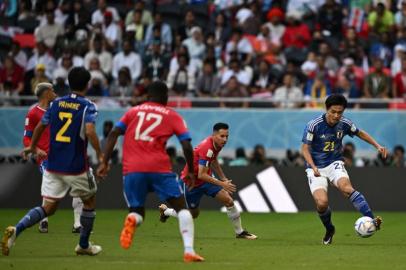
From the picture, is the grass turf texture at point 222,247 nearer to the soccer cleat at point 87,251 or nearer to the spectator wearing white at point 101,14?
the soccer cleat at point 87,251

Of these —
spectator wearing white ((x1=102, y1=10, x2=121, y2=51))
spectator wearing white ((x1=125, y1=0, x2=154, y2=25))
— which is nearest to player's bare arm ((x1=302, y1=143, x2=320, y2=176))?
spectator wearing white ((x1=102, y1=10, x2=121, y2=51))

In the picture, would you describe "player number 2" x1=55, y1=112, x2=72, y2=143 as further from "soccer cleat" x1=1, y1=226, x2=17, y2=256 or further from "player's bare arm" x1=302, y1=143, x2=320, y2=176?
"player's bare arm" x1=302, y1=143, x2=320, y2=176

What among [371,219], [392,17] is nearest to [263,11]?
[392,17]

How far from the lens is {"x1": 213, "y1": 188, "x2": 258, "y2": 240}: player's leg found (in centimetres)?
1795

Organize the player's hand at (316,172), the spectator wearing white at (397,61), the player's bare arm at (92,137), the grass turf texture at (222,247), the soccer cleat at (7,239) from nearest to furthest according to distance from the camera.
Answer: the grass turf texture at (222,247) → the player's bare arm at (92,137) → the soccer cleat at (7,239) → the player's hand at (316,172) → the spectator wearing white at (397,61)

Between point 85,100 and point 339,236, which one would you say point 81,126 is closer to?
point 85,100

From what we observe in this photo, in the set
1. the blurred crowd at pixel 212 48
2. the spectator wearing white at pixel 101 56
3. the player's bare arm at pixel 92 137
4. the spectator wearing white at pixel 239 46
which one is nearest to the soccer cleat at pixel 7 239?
the player's bare arm at pixel 92 137

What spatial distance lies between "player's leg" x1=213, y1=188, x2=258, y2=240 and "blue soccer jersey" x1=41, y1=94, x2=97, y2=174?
4.28 metres

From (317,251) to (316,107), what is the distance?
12448 millimetres

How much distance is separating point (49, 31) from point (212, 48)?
4.87 m

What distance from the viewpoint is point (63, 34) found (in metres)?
30.7

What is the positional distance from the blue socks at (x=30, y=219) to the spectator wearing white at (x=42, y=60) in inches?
608

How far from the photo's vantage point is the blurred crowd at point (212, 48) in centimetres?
2788

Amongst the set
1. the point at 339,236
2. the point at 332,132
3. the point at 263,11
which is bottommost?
the point at 339,236
